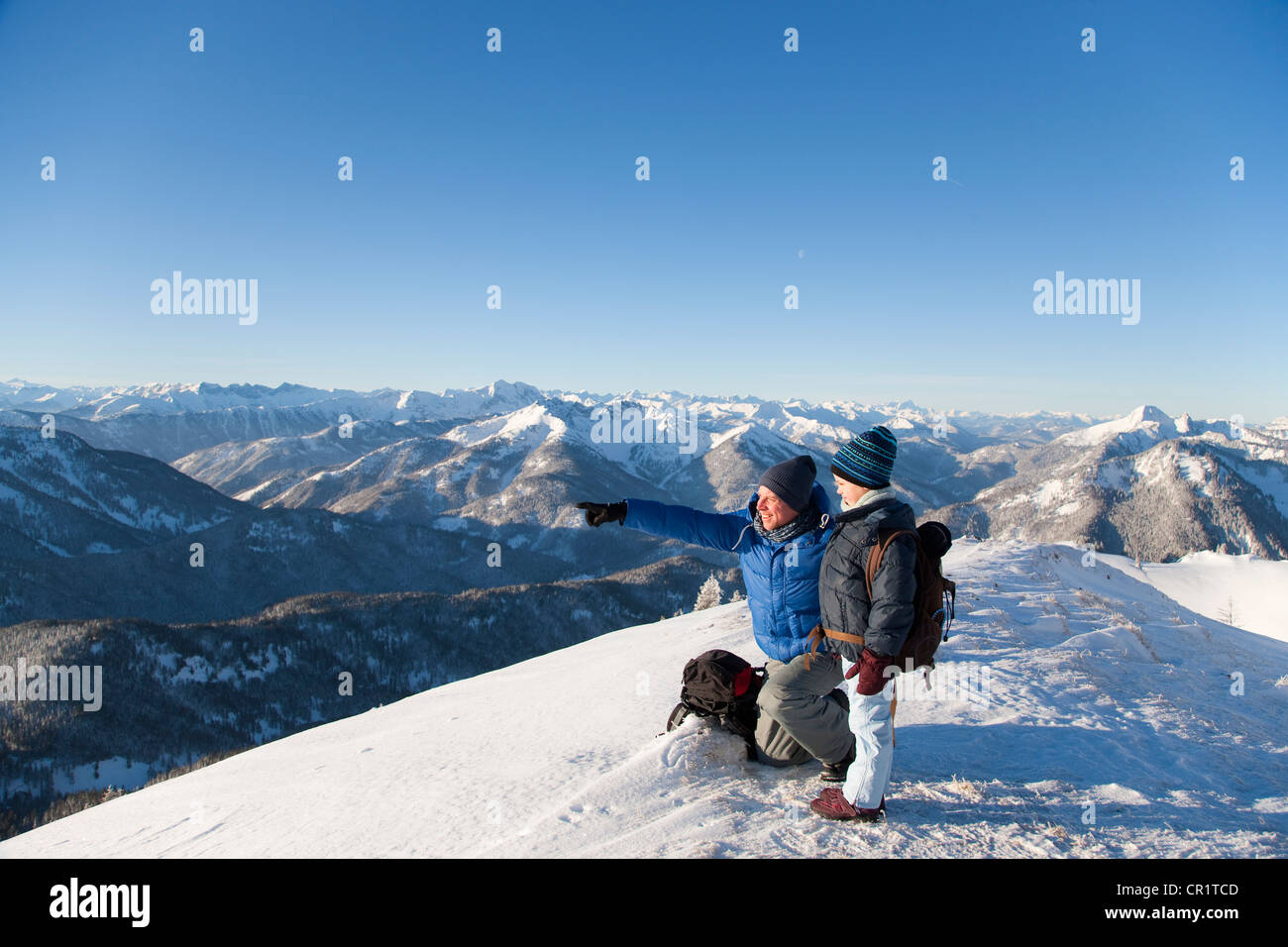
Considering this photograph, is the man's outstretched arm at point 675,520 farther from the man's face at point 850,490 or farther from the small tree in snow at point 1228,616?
the small tree in snow at point 1228,616

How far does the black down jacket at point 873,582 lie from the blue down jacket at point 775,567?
0.21 m

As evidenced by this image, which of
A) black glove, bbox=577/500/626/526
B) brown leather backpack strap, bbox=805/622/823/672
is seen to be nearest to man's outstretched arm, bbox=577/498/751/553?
black glove, bbox=577/500/626/526

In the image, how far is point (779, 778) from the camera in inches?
220

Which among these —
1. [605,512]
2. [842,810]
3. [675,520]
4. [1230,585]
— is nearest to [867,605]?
[842,810]

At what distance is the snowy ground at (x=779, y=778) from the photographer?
459 centimetres

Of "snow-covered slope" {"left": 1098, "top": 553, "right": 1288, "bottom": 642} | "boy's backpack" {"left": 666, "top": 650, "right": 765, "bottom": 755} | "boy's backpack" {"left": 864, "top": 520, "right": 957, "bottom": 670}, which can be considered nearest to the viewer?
"boy's backpack" {"left": 864, "top": 520, "right": 957, "bottom": 670}

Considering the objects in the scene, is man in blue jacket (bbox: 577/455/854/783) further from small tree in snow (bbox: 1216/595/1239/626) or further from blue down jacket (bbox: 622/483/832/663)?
small tree in snow (bbox: 1216/595/1239/626)

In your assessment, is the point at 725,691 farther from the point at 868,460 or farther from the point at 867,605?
the point at 868,460

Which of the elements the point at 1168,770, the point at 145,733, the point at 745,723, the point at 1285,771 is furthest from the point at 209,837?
the point at 145,733

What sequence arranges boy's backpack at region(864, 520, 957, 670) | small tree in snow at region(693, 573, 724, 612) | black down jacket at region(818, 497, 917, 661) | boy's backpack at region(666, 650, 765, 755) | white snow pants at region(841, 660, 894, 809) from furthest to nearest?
small tree in snow at region(693, 573, 724, 612) → boy's backpack at region(666, 650, 765, 755) → white snow pants at region(841, 660, 894, 809) → boy's backpack at region(864, 520, 957, 670) → black down jacket at region(818, 497, 917, 661)

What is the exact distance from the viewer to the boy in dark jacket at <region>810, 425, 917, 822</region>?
427 cm

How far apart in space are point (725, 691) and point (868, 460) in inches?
Answer: 114

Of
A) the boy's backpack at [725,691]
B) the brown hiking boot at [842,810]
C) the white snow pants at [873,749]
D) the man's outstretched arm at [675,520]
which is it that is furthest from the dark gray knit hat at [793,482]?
the brown hiking boot at [842,810]
